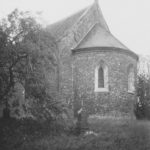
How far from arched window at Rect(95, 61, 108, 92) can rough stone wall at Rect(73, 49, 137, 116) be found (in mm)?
309

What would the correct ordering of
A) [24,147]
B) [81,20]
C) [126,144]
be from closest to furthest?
1. [126,144]
2. [24,147]
3. [81,20]

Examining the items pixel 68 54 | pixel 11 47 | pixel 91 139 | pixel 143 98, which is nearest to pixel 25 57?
pixel 11 47

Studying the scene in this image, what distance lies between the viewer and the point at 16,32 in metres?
16.5

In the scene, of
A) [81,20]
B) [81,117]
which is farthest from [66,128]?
[81,20]

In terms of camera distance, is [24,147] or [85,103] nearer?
[24,147]

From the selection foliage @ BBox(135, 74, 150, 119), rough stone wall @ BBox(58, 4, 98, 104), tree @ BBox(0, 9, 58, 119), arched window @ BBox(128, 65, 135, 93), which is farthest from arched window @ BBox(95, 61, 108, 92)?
tree @ BBox(0, 9, 58, 119)

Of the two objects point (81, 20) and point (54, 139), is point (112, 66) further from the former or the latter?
point (54, 139)

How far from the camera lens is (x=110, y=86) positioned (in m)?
22.6

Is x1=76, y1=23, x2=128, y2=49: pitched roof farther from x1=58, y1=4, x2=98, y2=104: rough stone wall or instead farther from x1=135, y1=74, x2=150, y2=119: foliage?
x1=135, y1=74, x2=150, y2=119: foliage

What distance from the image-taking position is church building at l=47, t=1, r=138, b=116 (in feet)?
73.8

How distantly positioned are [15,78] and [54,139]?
4356 mm

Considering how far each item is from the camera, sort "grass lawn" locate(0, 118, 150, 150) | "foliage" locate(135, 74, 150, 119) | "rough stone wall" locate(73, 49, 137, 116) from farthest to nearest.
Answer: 1. "foliage" locate(135, 74, 150, 119)
2. "rough stone wall" locate(73, 49, 137, 116)
3. "grass lawn" locate(0, 118, 150, 150)

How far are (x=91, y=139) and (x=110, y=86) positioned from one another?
306 inches

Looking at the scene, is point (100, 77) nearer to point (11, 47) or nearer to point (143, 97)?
point (143, 97)
